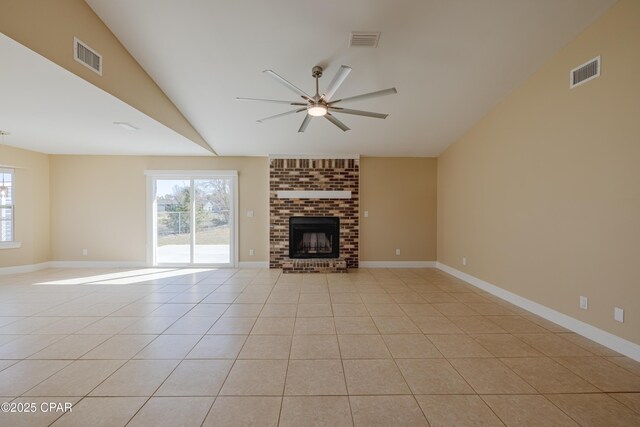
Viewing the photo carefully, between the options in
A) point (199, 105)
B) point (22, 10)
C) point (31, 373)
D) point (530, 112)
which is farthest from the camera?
point (199, 105)

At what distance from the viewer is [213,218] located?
634cm

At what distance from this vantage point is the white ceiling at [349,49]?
8.69 feet

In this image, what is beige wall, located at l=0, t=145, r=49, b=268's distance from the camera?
18.1 feet

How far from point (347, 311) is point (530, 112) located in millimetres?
3634

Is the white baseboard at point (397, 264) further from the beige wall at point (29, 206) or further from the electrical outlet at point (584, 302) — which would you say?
the beige wall at point (29, 206)

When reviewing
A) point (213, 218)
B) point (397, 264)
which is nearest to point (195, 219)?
point (213, 218)

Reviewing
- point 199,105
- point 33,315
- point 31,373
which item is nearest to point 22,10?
point 199,105

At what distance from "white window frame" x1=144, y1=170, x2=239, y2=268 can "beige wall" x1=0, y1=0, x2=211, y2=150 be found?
99.7 inches

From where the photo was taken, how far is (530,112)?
3641 millimetres

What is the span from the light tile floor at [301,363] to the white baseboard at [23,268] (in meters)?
2.16

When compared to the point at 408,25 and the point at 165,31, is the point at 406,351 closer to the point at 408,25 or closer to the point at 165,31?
the point at 408,25

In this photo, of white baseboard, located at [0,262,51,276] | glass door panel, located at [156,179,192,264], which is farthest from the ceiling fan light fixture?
white baseboard, located at [0,262,51,276]

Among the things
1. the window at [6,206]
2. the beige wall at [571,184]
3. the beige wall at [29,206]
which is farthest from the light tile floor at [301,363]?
the window at [6,206]

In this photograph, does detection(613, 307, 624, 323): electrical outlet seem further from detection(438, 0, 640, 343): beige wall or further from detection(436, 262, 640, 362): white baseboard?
detection(436, 262, 640, 362): white baseboard
